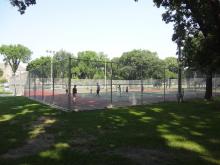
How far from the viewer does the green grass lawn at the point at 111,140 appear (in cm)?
923

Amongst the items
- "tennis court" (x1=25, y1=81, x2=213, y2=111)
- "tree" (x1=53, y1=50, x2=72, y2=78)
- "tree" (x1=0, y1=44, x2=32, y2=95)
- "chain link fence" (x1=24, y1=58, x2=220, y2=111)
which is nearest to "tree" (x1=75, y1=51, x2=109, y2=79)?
"chain link fence" (x1=24, y1=58, x2=220, y2=111)

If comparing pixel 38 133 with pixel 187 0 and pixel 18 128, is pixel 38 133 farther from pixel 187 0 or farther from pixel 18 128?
pixel 187 0

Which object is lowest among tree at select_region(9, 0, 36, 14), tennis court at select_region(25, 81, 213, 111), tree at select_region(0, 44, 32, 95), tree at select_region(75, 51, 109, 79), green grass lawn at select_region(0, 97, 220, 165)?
green grass lawn at select_region(0, 97, 220, 165)

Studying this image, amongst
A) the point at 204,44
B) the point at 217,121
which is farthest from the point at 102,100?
the point at 217,121

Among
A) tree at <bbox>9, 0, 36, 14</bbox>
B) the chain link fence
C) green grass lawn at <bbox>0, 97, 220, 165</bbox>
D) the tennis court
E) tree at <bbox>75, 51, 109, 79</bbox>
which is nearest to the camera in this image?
green grass lawn at <bbox>0, 97, 220, 165</bbox>

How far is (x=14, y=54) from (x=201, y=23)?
12258 centimetres

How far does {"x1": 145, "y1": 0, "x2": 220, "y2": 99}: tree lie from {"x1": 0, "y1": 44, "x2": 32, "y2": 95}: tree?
379ft

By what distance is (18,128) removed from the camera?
14609 millimetres

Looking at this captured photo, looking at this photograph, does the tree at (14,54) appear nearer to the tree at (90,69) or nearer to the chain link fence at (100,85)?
the chain link fence at (100,85)

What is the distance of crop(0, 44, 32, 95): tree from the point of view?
139875 mm

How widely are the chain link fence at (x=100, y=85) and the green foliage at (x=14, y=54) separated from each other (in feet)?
347

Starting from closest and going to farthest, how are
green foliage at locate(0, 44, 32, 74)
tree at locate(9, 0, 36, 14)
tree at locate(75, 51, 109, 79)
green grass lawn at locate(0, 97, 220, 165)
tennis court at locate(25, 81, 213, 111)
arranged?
green grass lawn at locate(0, 97, 220, 165), tree at locate(9, 0, 36, 14), tree at locate(75, 51, 109, 79), tennis court at locate(25, 81, 213, 111), green foliage at locate(0, 44, 32, 74)

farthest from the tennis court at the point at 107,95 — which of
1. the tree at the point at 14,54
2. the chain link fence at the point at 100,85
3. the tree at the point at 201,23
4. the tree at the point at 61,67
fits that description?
the tree at the point at 14,54

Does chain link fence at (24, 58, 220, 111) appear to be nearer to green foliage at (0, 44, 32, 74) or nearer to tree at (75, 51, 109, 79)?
tree at (75, 51, 109, 79)
